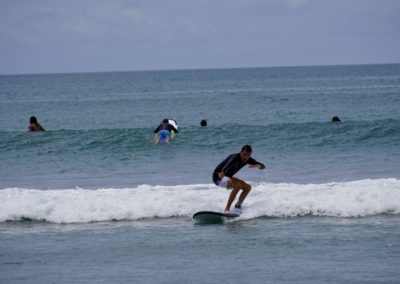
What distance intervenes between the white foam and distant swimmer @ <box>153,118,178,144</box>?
397 inches

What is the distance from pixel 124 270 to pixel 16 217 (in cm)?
445

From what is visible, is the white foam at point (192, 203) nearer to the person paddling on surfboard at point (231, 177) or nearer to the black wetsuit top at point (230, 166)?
the person paddling on surfboard at point (231, 177)

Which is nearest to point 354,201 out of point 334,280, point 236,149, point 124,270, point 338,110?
point 334,280

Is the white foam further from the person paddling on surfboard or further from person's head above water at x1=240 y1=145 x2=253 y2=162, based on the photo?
person's head above water at x1=240 y1=145 x2=253 y2=162

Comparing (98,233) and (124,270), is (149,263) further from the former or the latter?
(98,233)

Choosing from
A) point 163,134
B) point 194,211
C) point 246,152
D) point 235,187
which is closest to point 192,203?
point 194,211

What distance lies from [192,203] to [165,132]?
11153 millimetres

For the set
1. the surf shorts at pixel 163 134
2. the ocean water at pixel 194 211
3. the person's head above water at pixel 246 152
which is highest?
the surf shorts at pixel 163 134

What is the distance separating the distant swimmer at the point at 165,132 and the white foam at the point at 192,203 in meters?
10.1

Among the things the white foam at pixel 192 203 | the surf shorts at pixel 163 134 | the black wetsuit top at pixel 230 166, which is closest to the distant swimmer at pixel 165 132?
the surf shorts at pixel 163 134

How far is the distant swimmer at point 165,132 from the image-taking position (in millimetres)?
24094

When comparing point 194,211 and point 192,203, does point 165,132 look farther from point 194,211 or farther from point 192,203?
point 194,211

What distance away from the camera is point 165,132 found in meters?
24.2

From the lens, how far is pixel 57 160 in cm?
2202
